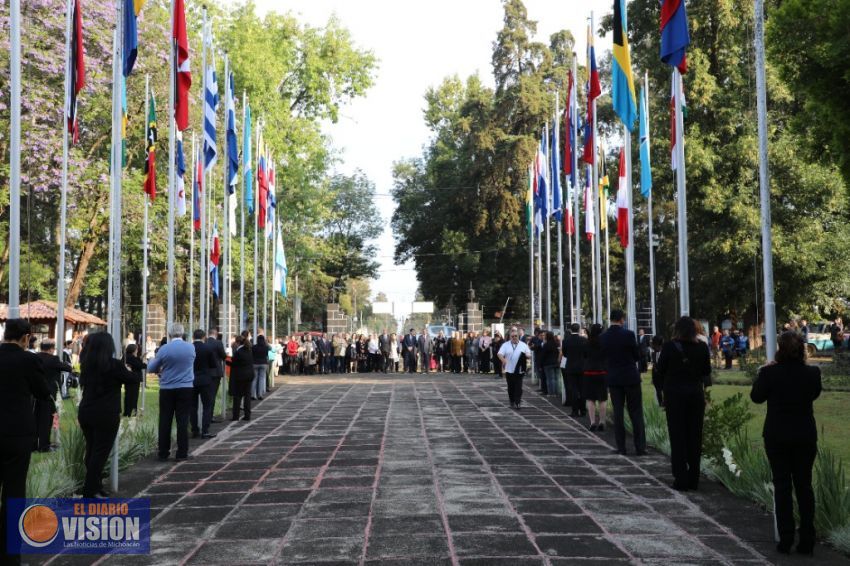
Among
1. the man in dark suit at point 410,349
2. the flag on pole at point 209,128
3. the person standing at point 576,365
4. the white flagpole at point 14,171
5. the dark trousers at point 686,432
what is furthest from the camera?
the man in dark suit at point 410,349

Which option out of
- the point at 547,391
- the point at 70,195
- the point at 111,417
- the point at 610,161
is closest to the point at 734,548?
the point at 111,417

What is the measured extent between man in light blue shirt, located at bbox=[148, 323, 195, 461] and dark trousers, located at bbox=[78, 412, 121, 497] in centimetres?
296

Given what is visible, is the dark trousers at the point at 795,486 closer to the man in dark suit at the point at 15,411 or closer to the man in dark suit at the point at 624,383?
the man in dark suit at the point at 624,383

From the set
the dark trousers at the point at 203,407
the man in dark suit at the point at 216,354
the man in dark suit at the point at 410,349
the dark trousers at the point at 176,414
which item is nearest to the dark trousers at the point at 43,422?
the dark trousers at the point at 176,414

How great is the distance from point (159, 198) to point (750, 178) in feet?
73.9

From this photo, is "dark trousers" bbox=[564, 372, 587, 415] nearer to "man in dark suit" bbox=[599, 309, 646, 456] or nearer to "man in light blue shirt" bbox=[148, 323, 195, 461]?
"man in dark suit" bbox=[599, 309, 646, 456]

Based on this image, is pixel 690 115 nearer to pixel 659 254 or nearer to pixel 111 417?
pixel 659 254

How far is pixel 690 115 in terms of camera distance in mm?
37844

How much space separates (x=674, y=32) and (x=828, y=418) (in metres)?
8.17

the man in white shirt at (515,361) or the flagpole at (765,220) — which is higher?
the flagpole at (765,220)

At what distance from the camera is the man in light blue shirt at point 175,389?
12638mm

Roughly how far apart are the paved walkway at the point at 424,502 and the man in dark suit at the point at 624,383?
418 millimetres

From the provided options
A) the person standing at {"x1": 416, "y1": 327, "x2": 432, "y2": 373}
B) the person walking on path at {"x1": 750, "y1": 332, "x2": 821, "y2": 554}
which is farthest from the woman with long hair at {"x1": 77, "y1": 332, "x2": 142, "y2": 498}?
the person standing at {"x1": 416, "y1": 327, "x2": 432, "y2": 373}

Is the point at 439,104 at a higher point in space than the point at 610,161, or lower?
higher
